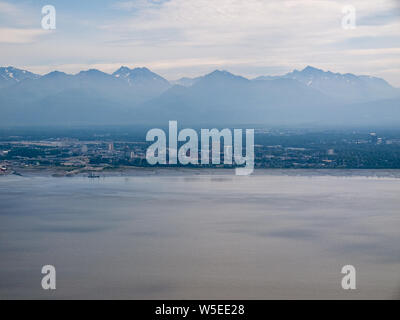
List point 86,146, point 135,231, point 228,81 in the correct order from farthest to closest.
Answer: point 228,81
point 86,146
point 135,231

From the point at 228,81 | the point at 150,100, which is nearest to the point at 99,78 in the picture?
the point at 150,100

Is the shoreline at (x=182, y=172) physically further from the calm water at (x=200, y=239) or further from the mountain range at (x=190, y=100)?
the mountain range at (x=190, y=100)

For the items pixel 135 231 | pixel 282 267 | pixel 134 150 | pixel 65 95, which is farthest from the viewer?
pixel 65 95

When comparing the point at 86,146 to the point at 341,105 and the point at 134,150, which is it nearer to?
the point at 134,150

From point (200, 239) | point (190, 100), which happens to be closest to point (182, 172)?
point (200, 239)

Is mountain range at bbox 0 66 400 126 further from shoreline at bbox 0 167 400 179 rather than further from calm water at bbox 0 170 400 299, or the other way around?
calm water at bbox 0 170 400 299

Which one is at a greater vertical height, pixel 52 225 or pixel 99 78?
pixel 99 78
